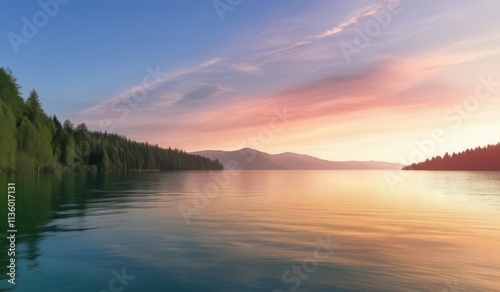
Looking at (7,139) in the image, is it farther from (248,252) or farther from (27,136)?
(248,252)

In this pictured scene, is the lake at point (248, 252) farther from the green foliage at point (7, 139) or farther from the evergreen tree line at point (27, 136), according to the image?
the evergreen tree line at point (27, 136)

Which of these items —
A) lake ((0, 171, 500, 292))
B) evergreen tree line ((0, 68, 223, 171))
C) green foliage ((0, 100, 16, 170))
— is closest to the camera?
lake ((0, 171, 500, 292))

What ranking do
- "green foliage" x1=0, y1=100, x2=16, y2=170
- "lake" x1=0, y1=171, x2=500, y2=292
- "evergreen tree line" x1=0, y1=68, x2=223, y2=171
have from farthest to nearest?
"evergreen tree line" x1=0, y1=68, x2=223, y2=171
"green foliage" x1=0, y1=100, x2=16, y2=170
"lake" x1=0, y1=171, x2=500, y2=292

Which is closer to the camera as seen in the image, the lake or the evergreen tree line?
the lake

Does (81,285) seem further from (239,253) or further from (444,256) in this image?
(444,256)

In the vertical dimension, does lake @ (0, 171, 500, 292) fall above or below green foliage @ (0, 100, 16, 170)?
below

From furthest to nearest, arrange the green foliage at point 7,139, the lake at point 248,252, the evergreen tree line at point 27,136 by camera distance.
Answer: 1. the evergreen tree line at point 27,136
2. the green foliage at point 7,139
3. the lake at point 248,252

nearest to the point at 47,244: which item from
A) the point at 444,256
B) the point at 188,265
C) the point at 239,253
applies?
the point at 188,265

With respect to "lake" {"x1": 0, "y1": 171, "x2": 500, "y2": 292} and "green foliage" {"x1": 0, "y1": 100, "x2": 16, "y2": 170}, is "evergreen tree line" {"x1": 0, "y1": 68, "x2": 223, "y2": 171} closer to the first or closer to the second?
"green foliage" {"x1": 0, "y1": 100, "x2": 16, "y2": 170}

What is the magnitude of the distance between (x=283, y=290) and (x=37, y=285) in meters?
9.57

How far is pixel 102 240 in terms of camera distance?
77.4 ft

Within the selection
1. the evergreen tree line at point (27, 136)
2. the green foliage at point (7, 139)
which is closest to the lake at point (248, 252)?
the green foliage at point (7, 139)

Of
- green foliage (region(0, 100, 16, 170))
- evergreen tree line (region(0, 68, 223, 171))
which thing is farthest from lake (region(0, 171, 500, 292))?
evergreen tree line (region(0, 68, 223, 171))

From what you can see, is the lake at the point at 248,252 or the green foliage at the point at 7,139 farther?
the green foliage at the point at 7,139
